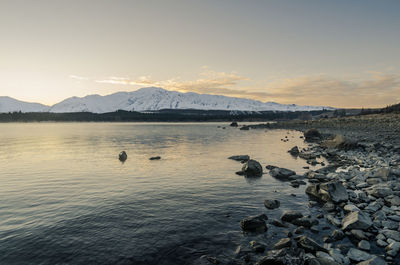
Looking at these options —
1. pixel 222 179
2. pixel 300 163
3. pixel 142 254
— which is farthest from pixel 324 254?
pixel 300 163

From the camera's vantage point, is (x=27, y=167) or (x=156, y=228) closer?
(x=156, y=228)

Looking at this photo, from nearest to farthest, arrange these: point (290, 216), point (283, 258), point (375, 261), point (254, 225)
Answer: point (375, 261)
point (283, 258)
point (254, 225)
point (290, 216)

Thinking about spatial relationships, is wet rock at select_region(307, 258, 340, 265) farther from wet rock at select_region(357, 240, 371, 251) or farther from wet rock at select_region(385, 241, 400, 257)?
wet rock at select_region(385, 241, 400, 257)

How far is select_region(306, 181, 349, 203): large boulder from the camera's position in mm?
16230

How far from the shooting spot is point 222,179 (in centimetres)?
2409

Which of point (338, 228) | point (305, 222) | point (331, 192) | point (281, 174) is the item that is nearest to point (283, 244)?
point (305, 222)

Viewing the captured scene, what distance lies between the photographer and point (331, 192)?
16.5 m

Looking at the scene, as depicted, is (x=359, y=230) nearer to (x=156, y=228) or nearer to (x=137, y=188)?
(x=156, y=228)

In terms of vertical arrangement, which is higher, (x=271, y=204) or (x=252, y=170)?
(x=252, y=170)

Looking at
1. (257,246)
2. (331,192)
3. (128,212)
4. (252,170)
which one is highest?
(331,192)

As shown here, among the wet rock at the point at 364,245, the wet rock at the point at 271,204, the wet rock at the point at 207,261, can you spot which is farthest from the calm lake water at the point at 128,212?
the wet rock at the point at 364,245

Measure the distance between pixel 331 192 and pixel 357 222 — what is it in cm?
471

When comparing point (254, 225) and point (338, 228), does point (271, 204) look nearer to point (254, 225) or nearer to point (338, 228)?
point (254, 225)

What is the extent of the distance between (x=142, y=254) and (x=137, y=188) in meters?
10.7
